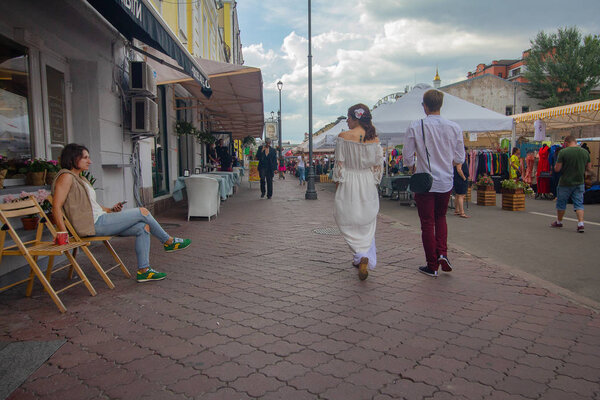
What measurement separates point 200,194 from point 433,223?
17.4 ft

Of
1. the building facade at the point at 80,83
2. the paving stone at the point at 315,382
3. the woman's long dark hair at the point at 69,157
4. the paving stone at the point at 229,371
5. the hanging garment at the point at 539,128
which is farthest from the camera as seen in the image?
the hanging garment at the point at 539,128

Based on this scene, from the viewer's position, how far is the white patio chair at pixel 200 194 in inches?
326

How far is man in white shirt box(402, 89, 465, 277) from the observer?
14.6 ft

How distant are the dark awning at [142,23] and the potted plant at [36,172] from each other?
195cm

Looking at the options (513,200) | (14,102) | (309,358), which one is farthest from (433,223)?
(513,200)

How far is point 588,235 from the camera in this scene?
691cm

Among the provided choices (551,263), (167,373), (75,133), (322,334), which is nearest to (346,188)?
(322,334)

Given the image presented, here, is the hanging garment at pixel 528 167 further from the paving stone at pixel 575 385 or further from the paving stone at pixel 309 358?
the paving stone at pixel 309 358

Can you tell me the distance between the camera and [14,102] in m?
4.70

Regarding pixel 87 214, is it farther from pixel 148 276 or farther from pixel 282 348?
pixel 282 348

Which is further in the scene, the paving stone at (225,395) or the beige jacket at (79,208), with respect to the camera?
the beige jacket at (79,208)

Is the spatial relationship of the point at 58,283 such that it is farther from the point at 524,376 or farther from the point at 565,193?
the point at 565,193

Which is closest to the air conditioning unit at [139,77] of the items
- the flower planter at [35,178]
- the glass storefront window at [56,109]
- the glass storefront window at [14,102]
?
the glass storefront window at [56,109]

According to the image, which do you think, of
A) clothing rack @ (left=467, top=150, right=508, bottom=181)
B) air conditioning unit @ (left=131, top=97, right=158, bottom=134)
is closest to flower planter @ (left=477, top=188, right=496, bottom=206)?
clothing rack @ (left=467, top=150, right=508, bottom=181)
